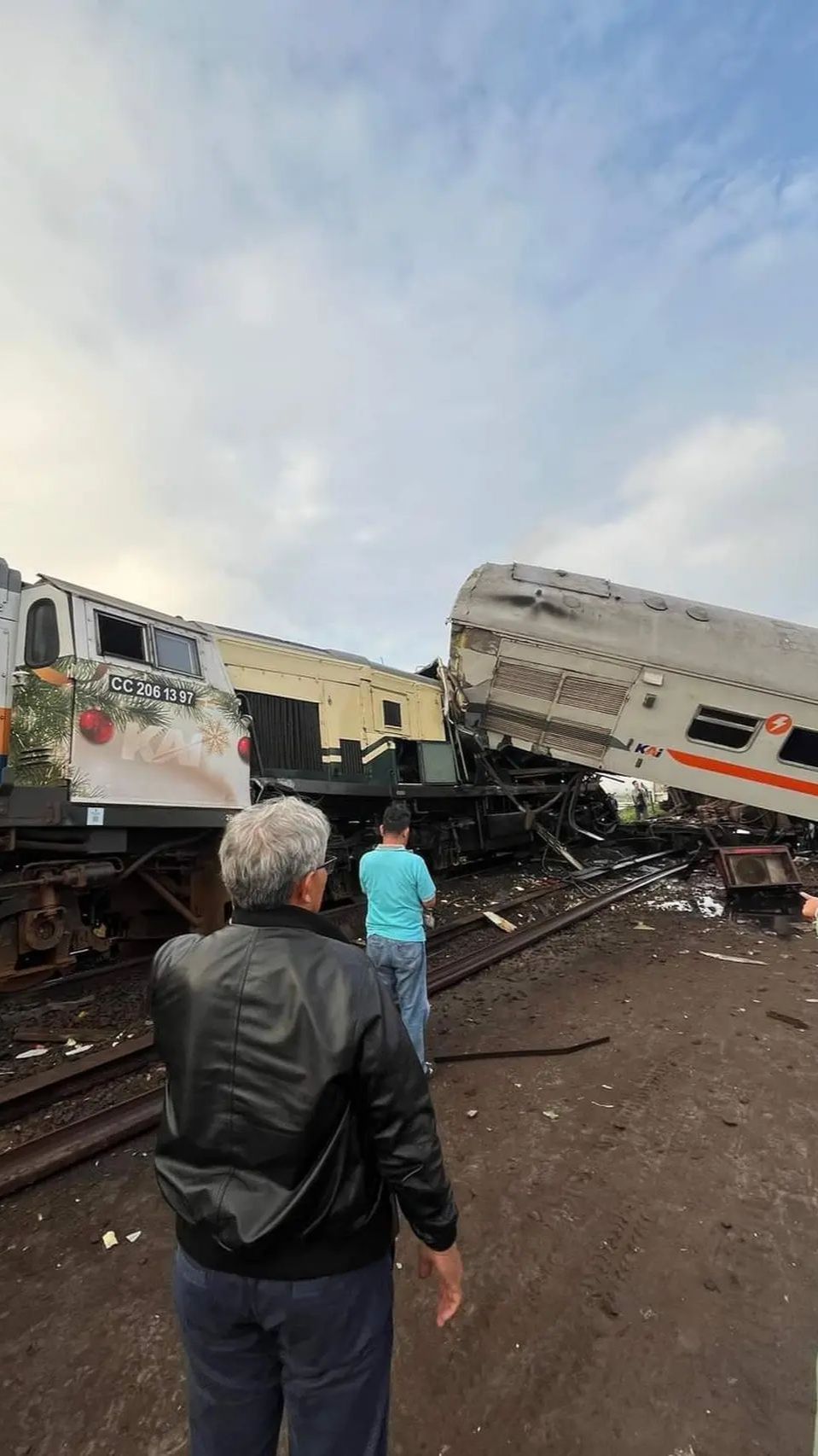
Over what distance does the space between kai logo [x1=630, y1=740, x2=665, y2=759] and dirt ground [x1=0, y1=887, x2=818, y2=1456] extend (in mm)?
5106

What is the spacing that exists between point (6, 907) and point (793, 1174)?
17.3ft

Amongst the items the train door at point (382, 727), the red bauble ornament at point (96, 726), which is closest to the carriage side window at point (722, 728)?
the train door at point (382, 727)

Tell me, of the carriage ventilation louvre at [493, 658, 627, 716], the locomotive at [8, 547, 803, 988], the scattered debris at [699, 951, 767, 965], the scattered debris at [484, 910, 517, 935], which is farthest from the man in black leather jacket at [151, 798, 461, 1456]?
the carriage ventilation louvre at [493, 658, 627, 716]

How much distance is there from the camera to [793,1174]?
3.31 meters


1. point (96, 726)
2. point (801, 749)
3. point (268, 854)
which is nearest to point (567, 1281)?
point (268, 854)

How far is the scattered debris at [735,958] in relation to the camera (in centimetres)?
684

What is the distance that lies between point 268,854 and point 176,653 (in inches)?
214

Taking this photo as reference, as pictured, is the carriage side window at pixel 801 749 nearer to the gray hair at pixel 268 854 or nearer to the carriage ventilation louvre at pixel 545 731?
the carriage ventilation louvre at pixel 545 731

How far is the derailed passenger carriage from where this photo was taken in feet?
29.7

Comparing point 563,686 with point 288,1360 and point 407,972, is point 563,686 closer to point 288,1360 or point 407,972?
point 407,972

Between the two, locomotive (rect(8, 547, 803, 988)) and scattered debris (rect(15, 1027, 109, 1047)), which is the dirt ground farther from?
locomotive (rect(8, 547, 803, 988))

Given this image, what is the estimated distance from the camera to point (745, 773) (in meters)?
9.19

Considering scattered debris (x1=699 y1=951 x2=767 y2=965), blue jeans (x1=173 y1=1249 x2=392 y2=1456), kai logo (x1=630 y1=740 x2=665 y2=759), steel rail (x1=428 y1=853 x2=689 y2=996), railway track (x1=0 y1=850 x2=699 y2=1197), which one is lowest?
scattered debris (x1=699 y1=951 x2=767 y2=965)

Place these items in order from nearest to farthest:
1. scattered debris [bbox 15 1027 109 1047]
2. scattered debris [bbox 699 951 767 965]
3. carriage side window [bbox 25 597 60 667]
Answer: scattered debris [bbox 15 1027 109 1047]
carriage side window [bbox 25 597 60 667]
scattered debris [bbox 699 951 767 965]
